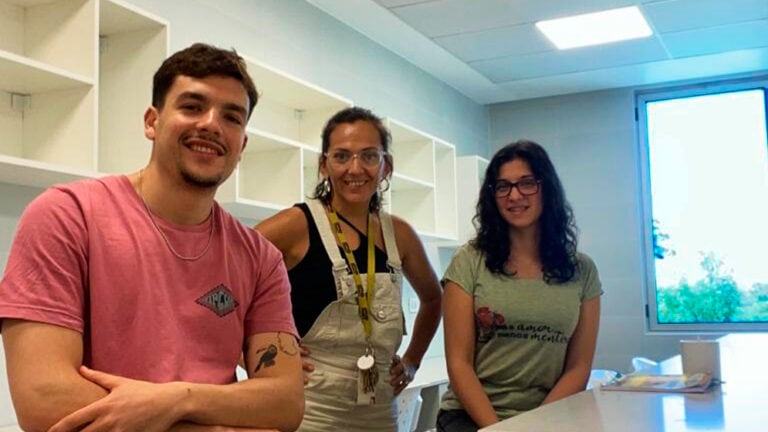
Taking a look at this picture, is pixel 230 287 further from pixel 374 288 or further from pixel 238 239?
pixel 374 288

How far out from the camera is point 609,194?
223 inches

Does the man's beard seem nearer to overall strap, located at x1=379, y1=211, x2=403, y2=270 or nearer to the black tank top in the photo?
the black tank top

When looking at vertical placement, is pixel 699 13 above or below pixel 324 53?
above

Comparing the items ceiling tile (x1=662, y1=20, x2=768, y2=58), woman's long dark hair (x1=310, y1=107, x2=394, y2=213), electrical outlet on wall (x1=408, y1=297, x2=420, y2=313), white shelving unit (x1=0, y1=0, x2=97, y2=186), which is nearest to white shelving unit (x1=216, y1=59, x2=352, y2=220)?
white shelving unit (x1=0, y1=0, x2=97, y2=186)

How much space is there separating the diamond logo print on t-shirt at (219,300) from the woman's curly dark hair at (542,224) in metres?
0.91

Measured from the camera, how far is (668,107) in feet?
18.6

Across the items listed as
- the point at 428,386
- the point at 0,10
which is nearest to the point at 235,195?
the point at 0,10

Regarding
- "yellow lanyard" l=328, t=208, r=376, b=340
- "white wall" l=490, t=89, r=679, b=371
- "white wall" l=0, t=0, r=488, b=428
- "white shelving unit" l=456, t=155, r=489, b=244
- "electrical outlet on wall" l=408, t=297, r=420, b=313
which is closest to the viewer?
"yellow lanyard" l=328, t=208, r=376, b=340

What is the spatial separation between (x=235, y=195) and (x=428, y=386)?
1.49 m

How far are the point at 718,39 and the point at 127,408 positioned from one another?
427cm

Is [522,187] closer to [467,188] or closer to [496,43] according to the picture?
[496,43]

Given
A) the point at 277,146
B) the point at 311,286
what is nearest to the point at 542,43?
the point at 277,146

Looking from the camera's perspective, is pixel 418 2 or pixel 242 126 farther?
pixel 418 2

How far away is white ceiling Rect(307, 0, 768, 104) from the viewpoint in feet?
12.9
